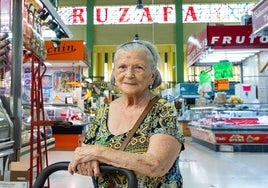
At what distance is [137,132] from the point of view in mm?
1420

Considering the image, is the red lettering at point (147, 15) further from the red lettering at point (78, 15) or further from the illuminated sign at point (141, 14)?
the red lettering at point (78, 15)

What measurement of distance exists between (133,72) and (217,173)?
4.85 metres

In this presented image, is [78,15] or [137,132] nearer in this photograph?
[137,132]

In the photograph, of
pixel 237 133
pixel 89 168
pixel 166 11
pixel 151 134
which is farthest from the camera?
pixel 166 11

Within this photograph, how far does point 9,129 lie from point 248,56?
10367 mm

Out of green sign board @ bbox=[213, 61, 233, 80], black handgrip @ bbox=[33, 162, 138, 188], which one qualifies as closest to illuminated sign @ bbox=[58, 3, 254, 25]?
green sign board @ bbox=[213, 61, 233, 80]

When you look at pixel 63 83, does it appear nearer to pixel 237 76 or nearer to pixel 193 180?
pixel 193 180

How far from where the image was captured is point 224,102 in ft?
34.2

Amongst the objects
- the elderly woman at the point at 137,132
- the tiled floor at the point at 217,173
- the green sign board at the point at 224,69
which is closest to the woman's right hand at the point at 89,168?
the elderly woman at the point at 137,132

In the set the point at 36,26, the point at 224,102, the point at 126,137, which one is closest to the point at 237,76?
the point at 224,102

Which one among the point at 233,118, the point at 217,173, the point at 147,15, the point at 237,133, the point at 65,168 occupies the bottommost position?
the point at 217,173

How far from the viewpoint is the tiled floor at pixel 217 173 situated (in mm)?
5039

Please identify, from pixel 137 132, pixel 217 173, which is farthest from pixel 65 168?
pixel 217 173

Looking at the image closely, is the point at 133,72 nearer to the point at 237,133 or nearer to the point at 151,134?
the point at 151,134
